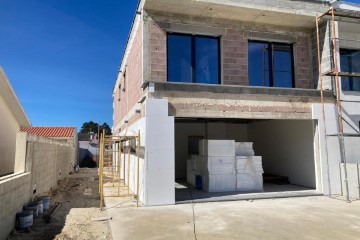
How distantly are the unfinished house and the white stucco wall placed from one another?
4546 mm

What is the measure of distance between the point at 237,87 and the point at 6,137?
8.37m

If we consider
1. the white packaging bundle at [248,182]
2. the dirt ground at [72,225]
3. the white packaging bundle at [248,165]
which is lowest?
the dirt ground at [72,225]

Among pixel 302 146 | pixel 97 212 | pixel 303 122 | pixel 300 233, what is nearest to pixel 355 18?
pixel 303 122

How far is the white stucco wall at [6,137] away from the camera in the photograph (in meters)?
10.2

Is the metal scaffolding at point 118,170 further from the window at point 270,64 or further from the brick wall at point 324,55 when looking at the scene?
the brick wall at point 324,55

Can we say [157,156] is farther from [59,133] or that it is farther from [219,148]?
[59,133]

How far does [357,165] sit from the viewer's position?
10.9 m

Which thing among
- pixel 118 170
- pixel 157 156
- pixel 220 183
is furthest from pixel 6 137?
pixel 220 183

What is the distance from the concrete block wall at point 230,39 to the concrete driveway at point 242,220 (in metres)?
4.64

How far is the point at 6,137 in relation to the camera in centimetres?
1055

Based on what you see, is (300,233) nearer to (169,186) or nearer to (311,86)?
(169,186)

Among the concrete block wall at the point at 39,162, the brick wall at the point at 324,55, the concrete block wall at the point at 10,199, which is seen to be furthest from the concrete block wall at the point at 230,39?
the concrete block wall at the point at 10,199

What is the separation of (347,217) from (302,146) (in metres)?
5.28

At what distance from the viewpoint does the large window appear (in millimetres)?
11492
